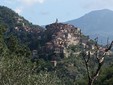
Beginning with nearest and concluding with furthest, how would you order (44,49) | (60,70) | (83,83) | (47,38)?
(83,83) → (60,70) → (44,49) → (47,38)

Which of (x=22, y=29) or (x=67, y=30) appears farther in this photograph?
(x=22, y=29)

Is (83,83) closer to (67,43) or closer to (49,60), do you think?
(49,60)

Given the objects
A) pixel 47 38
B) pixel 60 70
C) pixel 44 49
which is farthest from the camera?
pixel 47 38

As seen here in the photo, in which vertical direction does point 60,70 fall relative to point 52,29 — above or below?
below

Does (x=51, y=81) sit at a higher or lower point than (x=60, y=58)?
higher

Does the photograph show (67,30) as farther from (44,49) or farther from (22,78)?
(22,78)

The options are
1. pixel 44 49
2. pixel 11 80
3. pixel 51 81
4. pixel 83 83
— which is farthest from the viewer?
pixel 44 49

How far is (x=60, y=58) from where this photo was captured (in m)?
155

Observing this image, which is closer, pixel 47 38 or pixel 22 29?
pixel 47 38

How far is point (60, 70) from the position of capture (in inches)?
5384

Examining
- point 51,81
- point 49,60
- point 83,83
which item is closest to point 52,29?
point 49,60

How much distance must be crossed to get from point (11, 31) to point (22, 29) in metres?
5.70

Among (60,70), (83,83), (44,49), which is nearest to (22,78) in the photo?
(83,83)

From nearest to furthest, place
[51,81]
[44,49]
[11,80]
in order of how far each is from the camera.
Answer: [11,80] → [51,81] → [44,49]
